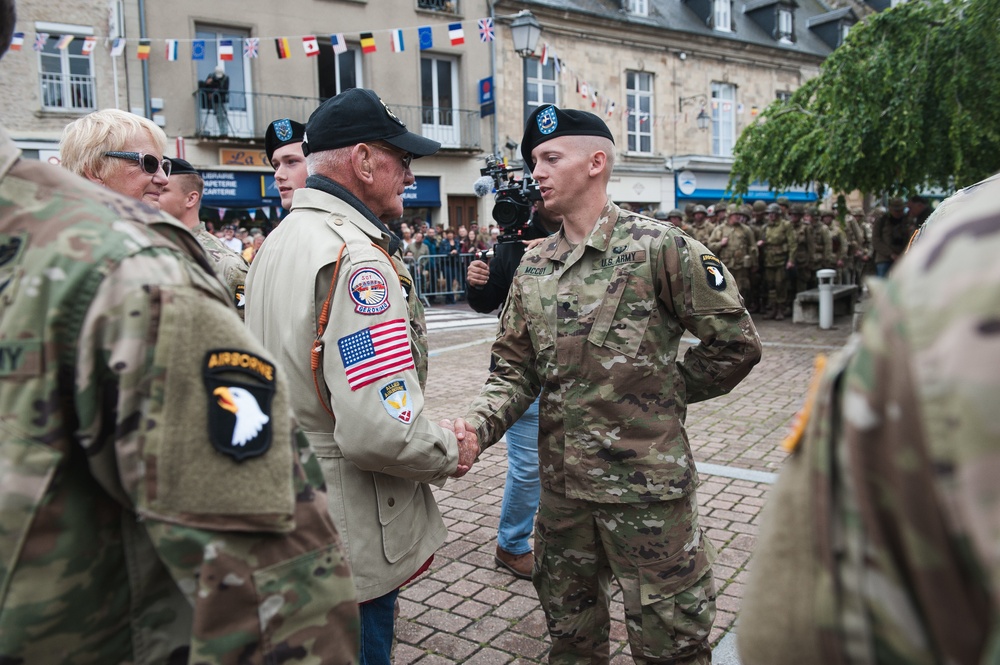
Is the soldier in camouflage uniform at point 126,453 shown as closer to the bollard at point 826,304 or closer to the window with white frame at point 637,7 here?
the bollard at point 826,304

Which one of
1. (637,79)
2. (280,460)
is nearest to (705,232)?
(637,79)

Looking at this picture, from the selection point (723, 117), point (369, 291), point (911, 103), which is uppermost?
point (723, 117)

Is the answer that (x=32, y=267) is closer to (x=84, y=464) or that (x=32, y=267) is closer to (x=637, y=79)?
(x=84, y=464)

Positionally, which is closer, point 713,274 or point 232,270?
point 713,274

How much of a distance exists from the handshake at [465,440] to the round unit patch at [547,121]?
122cm

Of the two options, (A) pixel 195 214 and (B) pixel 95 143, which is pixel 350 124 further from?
(A) pixel 195 214

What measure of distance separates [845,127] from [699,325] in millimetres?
8606

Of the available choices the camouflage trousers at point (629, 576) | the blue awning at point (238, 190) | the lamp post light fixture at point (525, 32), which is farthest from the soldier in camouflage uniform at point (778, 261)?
the camouflage trousers at point (629, 576)

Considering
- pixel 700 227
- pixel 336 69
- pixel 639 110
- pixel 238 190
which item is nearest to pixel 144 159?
pixel 700 227

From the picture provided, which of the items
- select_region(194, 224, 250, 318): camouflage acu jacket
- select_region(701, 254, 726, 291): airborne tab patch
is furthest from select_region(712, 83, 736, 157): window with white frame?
select_region(701, 254, 726, 291): airborne tab patch

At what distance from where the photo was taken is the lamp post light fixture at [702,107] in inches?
1044

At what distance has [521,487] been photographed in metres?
4.02

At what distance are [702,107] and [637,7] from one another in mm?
3908

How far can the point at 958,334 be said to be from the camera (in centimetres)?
74
